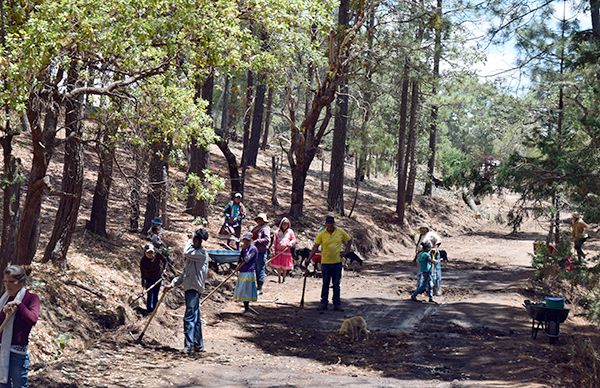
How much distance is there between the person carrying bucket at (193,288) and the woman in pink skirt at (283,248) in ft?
21.8

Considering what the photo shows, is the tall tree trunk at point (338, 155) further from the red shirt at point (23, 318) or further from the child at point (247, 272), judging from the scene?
the red shirt at point (23, 318)

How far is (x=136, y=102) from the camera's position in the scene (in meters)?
11.9

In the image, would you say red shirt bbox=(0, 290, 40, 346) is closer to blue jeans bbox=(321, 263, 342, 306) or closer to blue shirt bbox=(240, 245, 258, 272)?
blue shirt bbox=(240, 245, 258, 272)

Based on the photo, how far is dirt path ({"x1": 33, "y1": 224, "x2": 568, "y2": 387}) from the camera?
11141mm

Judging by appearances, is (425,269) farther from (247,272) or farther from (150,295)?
(150,295)

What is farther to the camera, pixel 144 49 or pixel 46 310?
pixel 46 310

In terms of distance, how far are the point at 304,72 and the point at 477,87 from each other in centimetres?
1002

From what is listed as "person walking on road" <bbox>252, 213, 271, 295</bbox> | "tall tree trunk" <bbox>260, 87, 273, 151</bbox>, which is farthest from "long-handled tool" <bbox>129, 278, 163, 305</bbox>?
"tall tree trunk" <bbox>260, 87, 273, 151</bbox>

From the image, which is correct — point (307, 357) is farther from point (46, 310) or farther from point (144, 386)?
point (46, 310)

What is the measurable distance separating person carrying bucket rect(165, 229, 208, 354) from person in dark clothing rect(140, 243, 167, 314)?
193 cm

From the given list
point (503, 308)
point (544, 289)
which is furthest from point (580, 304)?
point (503, 308)

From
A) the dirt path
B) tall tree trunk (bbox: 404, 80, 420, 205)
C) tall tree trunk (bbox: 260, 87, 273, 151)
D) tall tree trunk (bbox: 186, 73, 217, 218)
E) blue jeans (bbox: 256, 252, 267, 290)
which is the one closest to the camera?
the dirt path

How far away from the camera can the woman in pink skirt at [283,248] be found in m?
19.9

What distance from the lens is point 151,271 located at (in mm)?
14719
